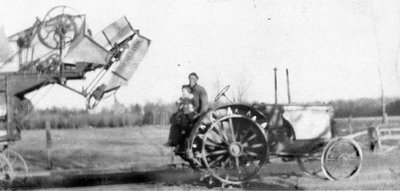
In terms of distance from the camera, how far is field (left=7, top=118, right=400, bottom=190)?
30.0ft

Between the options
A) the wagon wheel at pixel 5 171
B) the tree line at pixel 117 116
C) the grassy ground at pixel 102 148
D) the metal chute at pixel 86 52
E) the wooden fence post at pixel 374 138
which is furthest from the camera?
the tree line at pixel 117 116

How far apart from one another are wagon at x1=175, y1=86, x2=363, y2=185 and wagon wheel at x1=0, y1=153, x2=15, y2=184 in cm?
308

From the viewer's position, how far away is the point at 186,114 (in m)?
9.20

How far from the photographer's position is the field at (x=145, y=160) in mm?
9148

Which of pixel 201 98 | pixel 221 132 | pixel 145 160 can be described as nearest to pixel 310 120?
pixel 221 132

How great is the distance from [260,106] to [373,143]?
7.93 ft

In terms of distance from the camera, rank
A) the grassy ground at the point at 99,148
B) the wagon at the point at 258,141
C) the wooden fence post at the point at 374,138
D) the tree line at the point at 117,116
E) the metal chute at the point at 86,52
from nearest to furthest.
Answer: the wagon at the point at 258,141 → the metal chute at the point at 86,52 → the wooden fence post at the point at 374,138 → the grassy ground at the point at 99,148 → the tree line at the point at 117,116

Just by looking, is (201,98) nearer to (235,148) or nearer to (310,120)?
(235,148)

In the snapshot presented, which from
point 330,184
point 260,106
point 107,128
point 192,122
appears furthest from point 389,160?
point 107,128

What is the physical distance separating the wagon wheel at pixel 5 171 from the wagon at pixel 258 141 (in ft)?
10.1

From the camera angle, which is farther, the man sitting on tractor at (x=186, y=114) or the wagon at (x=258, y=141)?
the man sitting on tractor at (x=186, y=114)

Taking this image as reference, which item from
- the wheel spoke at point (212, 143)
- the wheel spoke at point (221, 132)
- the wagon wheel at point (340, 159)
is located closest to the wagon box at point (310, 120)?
the wagon wheel at point (340, 159)

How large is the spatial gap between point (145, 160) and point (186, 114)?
6.09 meters

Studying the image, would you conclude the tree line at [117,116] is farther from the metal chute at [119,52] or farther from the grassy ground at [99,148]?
the metal chute at [119,52]
